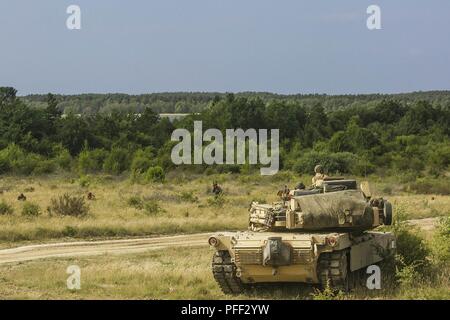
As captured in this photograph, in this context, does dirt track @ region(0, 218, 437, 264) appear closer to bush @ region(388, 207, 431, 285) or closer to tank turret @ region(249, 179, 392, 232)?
bush @ region(388, 207, 431, 285)

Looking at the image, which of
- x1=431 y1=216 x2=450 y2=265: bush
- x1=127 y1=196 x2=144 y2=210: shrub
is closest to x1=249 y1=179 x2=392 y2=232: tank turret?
x1=431 y1=216 x2=450 y2=265: bush

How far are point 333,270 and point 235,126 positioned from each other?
5672cm

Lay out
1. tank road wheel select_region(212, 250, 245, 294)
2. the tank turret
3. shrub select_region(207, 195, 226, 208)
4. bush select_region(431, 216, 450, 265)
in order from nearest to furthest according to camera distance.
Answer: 1. the tank turret
2. tank road wheel select_region(212, 250, 245, 294)
3. bush select_region(431, 216, 450, 265)
4. shrub select_region(207, 195, 226, 208)

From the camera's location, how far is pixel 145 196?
37.9 meters

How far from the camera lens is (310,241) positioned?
13734 mm

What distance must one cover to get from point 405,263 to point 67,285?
22.1ft

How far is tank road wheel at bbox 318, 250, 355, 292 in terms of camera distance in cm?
1367

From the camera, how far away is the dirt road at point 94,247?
2139 centimetres

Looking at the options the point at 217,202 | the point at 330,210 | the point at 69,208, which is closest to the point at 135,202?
the point at 217,202

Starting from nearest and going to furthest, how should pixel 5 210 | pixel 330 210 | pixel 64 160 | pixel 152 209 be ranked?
pixel 330 210 → pixel 5 210 → pixel 152 209 → pixel 64 160

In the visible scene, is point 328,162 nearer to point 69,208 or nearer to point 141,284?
point 69,208
